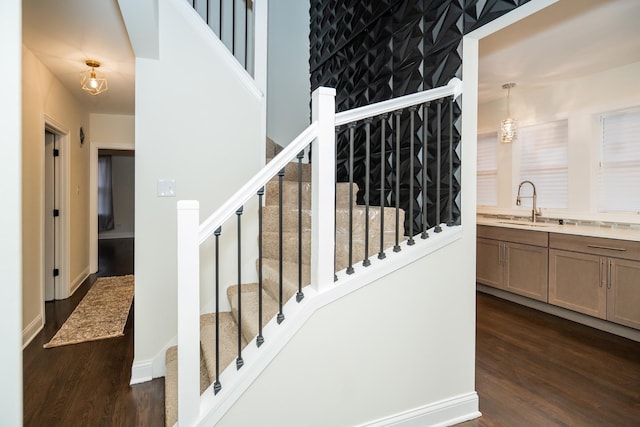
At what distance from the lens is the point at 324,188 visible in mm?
1618

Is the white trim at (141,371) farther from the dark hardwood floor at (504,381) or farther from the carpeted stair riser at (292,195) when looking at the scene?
the carpeted stair riser at (292,195)

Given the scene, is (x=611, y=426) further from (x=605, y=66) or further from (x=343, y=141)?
(x=605, y=66)

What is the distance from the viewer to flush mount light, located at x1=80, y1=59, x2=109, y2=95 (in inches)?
133

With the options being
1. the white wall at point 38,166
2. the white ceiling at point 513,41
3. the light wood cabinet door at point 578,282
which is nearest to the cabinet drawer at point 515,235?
the light wood cabinet door at point 578,282

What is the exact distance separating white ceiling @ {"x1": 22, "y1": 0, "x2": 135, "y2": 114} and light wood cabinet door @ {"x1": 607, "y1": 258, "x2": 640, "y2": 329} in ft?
14.5

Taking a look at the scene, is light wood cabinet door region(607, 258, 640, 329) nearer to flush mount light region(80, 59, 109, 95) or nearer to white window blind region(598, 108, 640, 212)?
white window blind region(598, 108, 640, 212)

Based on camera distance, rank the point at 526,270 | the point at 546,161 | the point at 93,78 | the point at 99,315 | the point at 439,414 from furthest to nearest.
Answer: the point at 546,161 → the point at 526,270 → the point at 99,315 → the point at 93,78 → the point at 439,414

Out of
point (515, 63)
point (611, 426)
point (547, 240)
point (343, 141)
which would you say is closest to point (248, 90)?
point (343, 141)

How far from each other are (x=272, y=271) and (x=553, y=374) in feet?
6.73

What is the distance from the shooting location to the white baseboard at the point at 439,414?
1805mm

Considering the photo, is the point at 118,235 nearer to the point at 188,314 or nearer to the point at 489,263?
the point at 489,263

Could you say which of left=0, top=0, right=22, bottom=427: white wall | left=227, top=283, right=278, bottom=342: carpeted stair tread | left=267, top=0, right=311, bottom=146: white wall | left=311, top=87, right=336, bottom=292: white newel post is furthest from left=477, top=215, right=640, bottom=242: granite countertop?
left=0, top=0, right=22, bottom=427: white wall

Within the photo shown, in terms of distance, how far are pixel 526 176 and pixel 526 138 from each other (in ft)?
1.53

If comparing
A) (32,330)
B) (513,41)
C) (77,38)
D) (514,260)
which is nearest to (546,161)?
(514,260)
